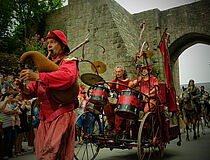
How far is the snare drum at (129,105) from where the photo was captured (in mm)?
3615

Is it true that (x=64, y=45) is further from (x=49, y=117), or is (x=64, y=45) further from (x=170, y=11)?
(x=170, y=11)

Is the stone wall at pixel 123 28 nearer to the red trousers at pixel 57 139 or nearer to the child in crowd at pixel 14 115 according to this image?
the child in crowd at pixel 14 115

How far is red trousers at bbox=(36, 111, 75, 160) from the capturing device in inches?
72.6

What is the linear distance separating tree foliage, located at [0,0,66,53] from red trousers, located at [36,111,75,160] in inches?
484

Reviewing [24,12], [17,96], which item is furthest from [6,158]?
[24,12]

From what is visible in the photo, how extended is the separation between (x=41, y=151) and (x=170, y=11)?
1308cm

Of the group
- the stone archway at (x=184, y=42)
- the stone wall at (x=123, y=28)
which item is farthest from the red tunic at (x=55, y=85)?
the stone archway at (x=184, y=42)

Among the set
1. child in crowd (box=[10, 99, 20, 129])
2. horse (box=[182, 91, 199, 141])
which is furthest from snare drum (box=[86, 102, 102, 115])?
horse (box=[182, 91, 199, 141])

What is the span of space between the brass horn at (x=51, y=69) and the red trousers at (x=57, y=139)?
168 mm

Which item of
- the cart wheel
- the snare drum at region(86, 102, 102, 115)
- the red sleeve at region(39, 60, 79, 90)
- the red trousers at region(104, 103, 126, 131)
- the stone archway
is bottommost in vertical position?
the cart wheel

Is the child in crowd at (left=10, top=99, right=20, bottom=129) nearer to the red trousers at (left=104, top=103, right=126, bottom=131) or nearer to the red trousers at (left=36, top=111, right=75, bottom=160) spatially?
the red trousers at (left=104, top=103, right=126, bottom=131)

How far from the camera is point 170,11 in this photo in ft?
42.4

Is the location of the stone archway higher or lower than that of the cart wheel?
higher

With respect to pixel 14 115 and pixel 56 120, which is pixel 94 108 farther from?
pixel 14 115
